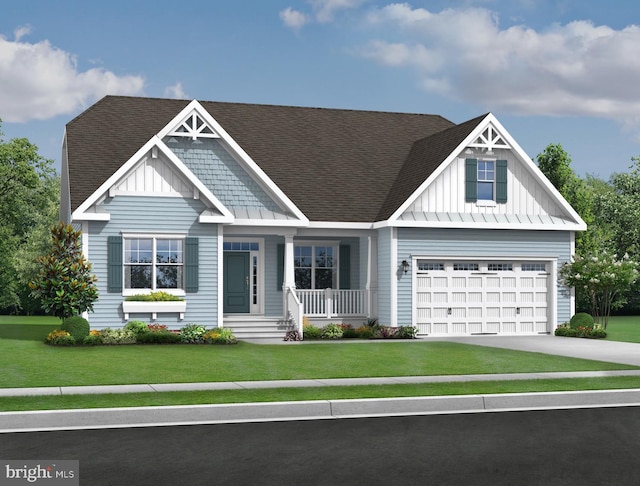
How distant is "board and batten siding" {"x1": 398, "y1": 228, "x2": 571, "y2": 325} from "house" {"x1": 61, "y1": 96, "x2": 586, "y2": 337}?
0.12ft

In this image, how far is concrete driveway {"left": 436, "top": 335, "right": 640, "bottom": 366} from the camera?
2162 centimetres

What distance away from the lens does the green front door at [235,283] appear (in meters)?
29.9

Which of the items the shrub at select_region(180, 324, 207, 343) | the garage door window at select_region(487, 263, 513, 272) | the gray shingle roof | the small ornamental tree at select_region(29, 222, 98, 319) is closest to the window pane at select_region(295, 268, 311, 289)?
the gray shingle roof

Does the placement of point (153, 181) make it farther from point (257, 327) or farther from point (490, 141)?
point (490, 141)

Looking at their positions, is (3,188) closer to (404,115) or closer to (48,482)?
(404,115)

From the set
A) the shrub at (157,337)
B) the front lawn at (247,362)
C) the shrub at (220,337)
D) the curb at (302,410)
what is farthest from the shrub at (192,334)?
the curb at (302,410)

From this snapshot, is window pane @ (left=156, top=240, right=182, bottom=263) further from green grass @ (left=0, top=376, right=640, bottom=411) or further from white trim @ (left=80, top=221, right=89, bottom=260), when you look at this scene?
green grass @ (left=0, top=376, right=640, bottom=411)

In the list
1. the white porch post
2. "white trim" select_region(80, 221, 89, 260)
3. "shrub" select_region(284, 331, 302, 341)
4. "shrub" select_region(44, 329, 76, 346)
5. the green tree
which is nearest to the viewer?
"shrub" select_region(44, 329, 76, 346)

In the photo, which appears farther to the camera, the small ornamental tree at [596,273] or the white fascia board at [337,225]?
the small ornamental tree at [596,273]

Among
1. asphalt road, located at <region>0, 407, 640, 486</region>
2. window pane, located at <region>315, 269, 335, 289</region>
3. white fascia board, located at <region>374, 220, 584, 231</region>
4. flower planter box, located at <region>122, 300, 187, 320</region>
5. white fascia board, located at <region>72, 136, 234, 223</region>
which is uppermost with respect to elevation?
white fascia board, located at <region>72, 136, 234, 223</region>

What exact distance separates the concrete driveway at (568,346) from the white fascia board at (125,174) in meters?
8.15

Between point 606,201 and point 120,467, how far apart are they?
48.9 m

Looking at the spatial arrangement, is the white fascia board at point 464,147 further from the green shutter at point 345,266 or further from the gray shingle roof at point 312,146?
the green shutter at point 345,266

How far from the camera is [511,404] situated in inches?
546
